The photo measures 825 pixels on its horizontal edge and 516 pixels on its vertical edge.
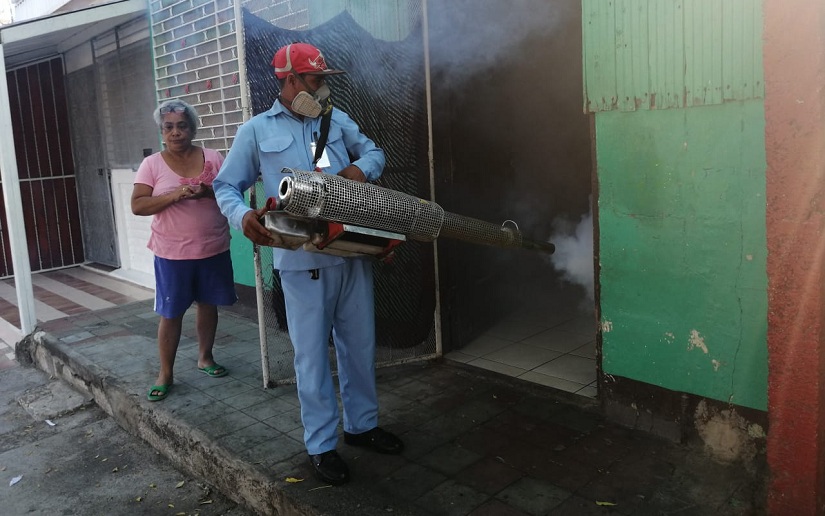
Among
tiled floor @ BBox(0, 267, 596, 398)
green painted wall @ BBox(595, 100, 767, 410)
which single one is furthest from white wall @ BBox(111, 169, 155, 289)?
green painted wall @ BBox(595, 100, 767, 410)

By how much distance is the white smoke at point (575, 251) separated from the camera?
22.0ft

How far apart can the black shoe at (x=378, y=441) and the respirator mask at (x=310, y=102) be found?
183cm

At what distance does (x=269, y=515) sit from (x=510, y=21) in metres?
4.34

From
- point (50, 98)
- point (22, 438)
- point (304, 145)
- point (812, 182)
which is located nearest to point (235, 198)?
point (304, 145)

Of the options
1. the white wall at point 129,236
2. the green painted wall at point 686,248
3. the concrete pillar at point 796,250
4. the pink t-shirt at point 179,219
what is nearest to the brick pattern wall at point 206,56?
the pink t-shirt at point 179,219

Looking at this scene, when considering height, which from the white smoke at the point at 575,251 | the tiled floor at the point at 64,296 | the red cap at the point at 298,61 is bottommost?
the tiled floor at the point at 64,296

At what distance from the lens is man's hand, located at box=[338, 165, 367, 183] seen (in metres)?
3.57

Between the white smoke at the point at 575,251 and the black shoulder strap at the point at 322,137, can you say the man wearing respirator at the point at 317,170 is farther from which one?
the white smoke at the point at 575,251

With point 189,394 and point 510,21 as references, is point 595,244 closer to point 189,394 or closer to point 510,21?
point 510,21

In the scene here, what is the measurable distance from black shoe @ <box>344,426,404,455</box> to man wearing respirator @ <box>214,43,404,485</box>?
0.96 ft

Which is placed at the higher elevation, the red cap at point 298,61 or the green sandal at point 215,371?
the red cap at point 298,61

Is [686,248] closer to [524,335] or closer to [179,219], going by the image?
[524,335]

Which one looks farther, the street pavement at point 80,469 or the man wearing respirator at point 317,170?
the street pavement at point 80,469

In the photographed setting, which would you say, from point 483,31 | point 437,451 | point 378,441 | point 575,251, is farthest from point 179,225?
point 575,251
